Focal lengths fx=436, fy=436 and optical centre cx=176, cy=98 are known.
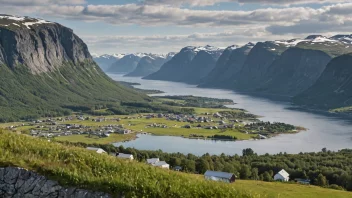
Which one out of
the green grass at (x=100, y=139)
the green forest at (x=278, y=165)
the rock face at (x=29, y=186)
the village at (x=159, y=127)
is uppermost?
the rock face at (x=29, y=186)

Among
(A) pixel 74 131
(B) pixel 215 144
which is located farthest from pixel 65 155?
(A) pixel 74 131

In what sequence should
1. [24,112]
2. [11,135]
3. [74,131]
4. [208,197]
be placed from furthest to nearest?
[24,112] < [74,131] < [11,135] < [208,197]

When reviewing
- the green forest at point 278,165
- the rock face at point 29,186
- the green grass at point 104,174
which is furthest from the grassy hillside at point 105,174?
the green forest at point 278,165

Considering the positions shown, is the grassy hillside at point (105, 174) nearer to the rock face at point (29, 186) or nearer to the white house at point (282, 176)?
the rock face at point (29, 186)

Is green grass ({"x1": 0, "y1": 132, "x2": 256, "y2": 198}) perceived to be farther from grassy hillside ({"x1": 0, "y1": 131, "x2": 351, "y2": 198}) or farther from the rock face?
the rock face

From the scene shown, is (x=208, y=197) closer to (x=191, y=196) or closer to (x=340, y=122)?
(x=191, y=196)

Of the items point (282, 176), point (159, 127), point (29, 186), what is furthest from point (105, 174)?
point (159, 127)

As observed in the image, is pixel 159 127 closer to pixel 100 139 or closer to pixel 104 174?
pixel 100 139
